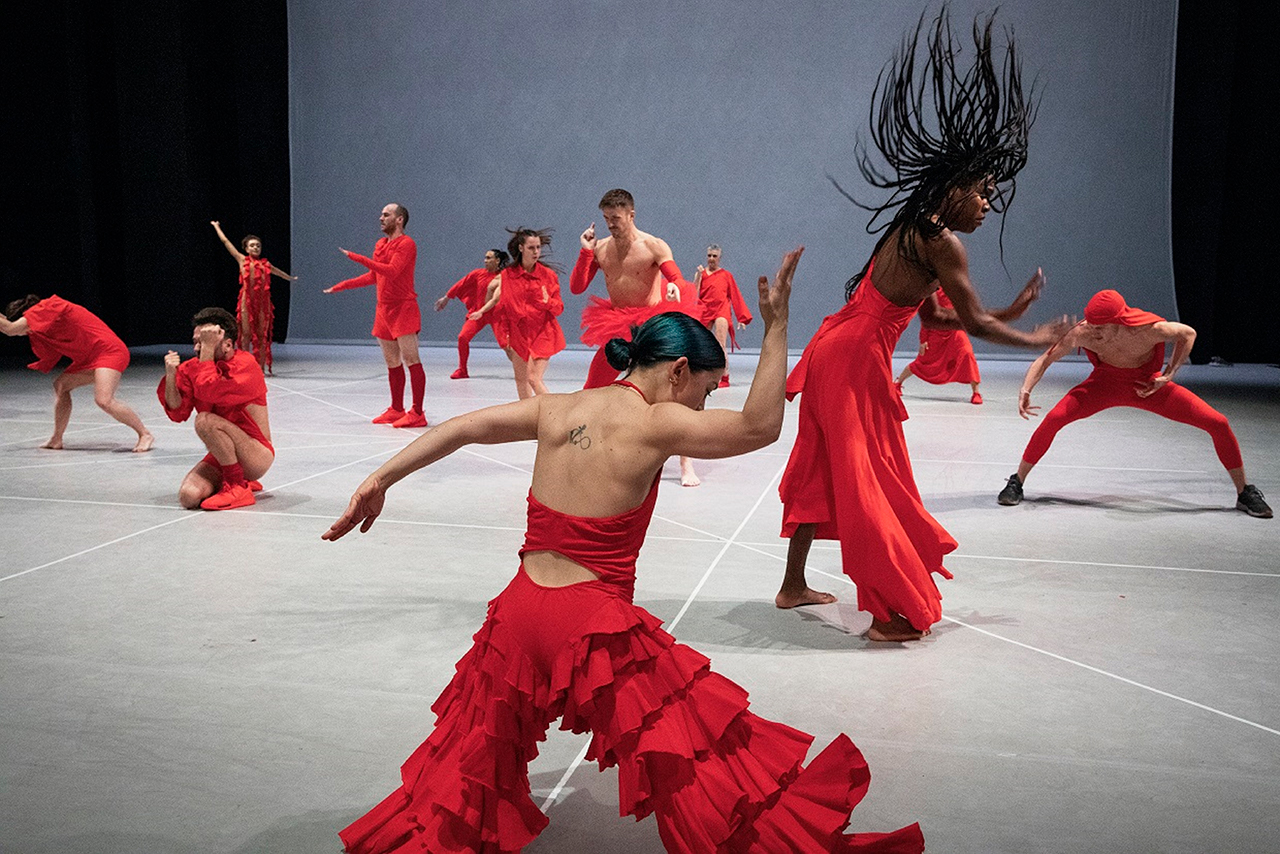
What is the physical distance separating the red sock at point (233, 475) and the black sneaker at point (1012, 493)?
4.09 m

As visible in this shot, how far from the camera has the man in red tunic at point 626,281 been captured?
609 cm

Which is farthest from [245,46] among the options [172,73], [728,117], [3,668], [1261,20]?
[3,668]

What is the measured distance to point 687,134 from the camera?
16703mm

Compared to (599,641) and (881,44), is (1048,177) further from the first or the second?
(599,641)

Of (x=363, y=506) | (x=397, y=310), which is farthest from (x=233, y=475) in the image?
(x=363, y=506)

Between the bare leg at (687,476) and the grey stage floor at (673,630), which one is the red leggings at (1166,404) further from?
the bare leg at (687,476)

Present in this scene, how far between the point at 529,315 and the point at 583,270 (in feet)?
6.51

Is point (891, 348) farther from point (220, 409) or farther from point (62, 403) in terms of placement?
point (62, 403)

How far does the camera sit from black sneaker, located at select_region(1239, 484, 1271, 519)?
573cm

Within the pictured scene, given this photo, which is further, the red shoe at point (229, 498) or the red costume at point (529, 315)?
the red costume at point (529, 315)

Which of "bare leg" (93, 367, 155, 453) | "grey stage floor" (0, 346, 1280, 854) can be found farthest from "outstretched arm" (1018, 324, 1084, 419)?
"bare leg" (93, 367, 155, 453)

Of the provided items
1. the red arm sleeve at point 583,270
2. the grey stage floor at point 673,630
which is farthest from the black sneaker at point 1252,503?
the red arm sleeve at point 583,270

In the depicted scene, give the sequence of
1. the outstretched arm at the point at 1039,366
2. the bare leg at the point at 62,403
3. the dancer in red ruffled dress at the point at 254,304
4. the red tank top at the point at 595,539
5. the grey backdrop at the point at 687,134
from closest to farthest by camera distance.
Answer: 1. the red tank top at the point at 595,539
2. the outstretched arm at the point at 1039,366
3. the bare leg at the point at 62,403
4. the dancer in red ruffled dress at the point at 254,304
5. the grey backdrop at the point at 687,134

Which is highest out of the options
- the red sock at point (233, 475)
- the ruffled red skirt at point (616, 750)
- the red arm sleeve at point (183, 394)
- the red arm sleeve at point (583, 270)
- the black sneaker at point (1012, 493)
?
the red arm sleeve at point (583, 270)
